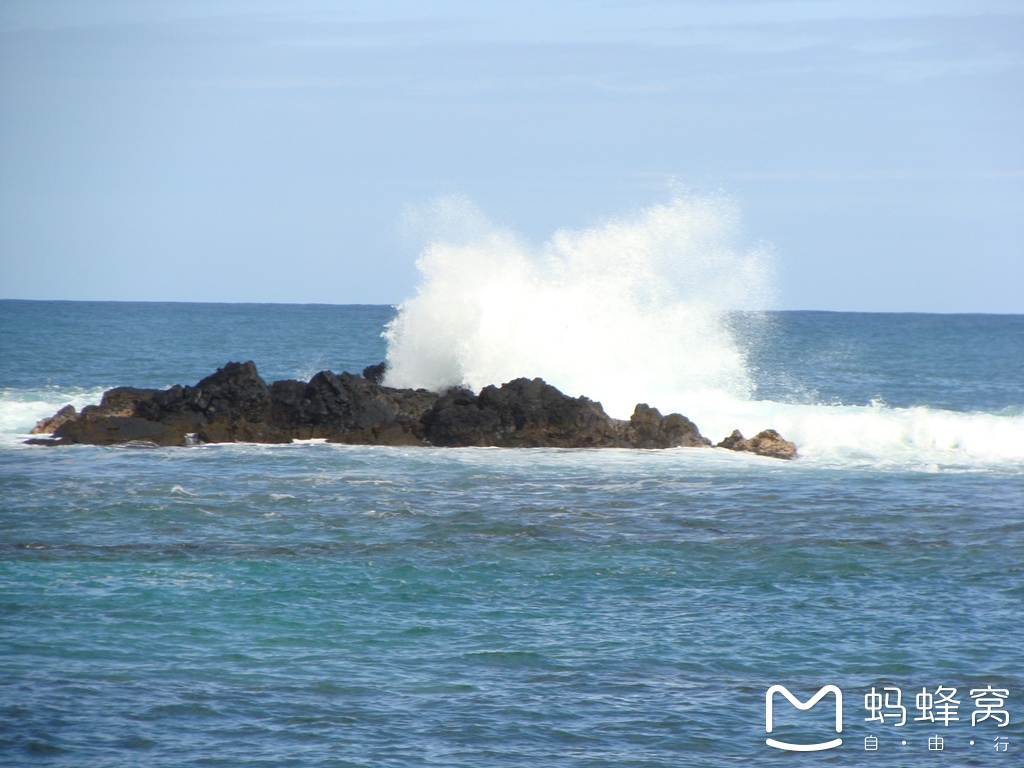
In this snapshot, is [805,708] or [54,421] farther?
[54,421]

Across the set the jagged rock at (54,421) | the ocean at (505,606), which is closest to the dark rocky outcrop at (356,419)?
the jagged rock at (54,421)

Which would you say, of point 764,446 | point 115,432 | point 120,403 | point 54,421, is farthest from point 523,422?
point 54,421

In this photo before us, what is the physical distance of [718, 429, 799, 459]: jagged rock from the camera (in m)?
20.7

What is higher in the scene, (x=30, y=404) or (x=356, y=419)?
(x=30, y=404)

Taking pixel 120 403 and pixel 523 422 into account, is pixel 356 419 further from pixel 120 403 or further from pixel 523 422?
pixel 120 403

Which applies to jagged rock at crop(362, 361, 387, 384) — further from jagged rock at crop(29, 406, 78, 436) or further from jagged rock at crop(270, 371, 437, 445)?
jagged rock at crop(29, 406, 78, 436)

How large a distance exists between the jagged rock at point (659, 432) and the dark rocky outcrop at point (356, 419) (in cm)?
2

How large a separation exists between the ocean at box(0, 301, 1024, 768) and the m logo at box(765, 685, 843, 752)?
0.04 metres

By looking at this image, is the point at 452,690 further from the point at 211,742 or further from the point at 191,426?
the point at 191,426

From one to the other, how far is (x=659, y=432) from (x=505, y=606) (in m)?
10.6

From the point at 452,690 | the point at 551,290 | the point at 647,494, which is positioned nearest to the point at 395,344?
the point at 551,290

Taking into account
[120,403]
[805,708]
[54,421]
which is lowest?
[805,708]

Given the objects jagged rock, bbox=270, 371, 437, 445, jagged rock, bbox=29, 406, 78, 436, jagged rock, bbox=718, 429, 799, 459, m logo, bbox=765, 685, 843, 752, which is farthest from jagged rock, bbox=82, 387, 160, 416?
m logo, bbox=765, 685, 843, 752

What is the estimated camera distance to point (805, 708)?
838 centimetres
